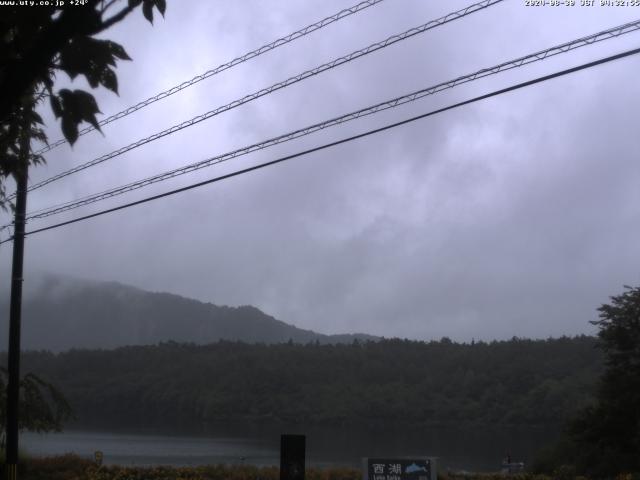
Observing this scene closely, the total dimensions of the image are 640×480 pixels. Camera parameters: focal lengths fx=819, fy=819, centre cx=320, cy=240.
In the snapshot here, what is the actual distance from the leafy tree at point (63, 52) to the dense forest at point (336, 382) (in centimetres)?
5294

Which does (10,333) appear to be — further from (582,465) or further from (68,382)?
(68,382)

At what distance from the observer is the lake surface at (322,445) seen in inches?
1532

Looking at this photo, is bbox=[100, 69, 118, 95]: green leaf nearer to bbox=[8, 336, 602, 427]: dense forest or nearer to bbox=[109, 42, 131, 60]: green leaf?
bbox=[109, 42, 131, 60]: green leaf

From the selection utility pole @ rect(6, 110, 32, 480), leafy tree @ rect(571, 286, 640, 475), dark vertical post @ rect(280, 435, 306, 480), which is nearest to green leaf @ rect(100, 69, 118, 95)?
dark vertical post @ rect(280, 435, 306, 480)

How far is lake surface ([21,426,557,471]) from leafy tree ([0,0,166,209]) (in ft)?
107

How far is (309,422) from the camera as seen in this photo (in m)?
69.2

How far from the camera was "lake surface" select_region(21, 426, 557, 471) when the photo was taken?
38906mm

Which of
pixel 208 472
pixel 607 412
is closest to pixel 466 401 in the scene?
pixel 607 412

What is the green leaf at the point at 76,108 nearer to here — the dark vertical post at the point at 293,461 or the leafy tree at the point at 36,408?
the dark vertical post at the point at 293,461

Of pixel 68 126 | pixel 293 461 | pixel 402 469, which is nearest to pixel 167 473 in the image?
pixel 402 469

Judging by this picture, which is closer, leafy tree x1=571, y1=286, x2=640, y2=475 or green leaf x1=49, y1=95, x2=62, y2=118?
green leaf x1=49, y1=95, x2=62, y2=118

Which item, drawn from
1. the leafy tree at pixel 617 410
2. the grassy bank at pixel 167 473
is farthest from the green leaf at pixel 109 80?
the leafy tree at pixel 617 410

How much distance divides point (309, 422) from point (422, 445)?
21.7m

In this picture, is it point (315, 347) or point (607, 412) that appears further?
point (315, 347)
